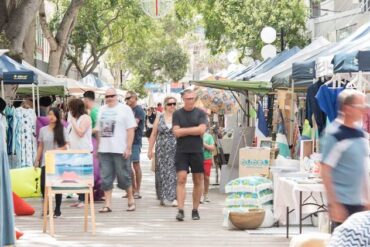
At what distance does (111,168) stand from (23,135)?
15.3 ft

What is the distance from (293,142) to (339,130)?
9333mm

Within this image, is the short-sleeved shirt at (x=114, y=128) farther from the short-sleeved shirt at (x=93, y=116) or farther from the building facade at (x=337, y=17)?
the building facade at (x=337, y=17)

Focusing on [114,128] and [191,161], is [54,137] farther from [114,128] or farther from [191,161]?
[191,161]

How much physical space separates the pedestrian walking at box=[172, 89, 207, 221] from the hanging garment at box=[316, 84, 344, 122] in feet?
5.58

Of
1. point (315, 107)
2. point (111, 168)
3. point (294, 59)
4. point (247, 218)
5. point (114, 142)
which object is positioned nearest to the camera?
point (247, 218)

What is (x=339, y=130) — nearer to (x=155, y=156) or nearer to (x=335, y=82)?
(x=335, y=82)

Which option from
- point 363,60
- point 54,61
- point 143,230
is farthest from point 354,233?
point 54,61

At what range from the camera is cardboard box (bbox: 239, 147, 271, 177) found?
1498 centimetres

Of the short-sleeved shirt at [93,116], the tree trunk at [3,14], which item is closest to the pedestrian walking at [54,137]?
the short-sleeved shirt at [93,116]

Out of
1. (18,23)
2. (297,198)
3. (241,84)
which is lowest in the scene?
(297,198)

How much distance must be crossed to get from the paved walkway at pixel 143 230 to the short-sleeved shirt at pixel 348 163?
11.2 ft

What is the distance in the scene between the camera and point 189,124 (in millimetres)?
12258

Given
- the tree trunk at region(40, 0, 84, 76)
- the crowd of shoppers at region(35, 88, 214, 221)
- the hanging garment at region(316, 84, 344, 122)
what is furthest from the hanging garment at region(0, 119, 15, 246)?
the tree trunk at region(40, 0, 84, 76)

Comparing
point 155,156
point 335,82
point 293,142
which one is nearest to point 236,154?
point 293,142
